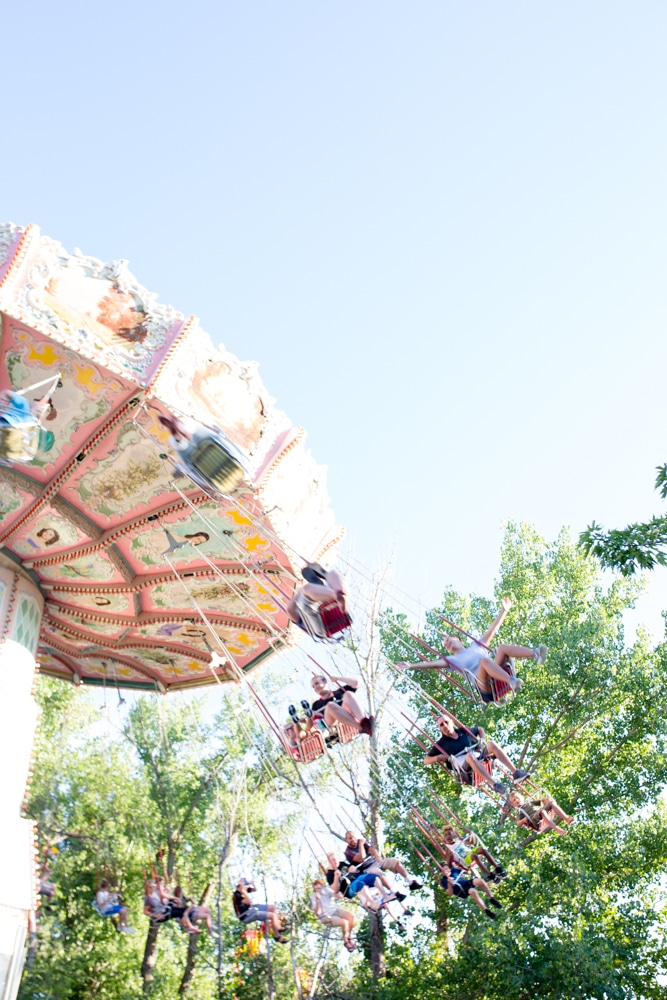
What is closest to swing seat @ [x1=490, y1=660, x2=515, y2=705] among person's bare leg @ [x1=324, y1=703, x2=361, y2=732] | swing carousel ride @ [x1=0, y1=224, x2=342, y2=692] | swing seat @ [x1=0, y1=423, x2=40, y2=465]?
person's bare leg @ [x1=324, y1=703, x2=361, y2=732]

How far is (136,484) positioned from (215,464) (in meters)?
1.61

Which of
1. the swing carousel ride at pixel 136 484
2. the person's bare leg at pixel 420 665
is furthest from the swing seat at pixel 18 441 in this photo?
the person's bare leg at pixel 420 665

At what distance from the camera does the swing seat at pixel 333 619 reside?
656 centimetres

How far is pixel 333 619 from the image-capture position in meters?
6.61

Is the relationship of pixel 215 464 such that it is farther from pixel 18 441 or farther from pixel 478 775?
pixel 478 775

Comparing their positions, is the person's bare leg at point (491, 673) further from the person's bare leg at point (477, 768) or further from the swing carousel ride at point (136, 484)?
→ the swing carousel ride at point (136, 484)

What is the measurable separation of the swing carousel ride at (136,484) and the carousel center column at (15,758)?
12 centimetres

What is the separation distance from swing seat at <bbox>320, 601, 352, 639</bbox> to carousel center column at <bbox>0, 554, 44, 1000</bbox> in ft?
11.4

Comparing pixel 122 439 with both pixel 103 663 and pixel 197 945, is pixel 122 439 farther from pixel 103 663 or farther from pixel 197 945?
pixel 197 945

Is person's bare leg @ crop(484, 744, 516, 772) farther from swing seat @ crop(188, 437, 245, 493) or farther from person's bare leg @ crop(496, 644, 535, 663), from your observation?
swing seat @ crop(188, 437, 245, 493)

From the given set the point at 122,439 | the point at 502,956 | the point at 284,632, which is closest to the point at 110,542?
the point at 122,439

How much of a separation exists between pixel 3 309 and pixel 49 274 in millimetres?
499

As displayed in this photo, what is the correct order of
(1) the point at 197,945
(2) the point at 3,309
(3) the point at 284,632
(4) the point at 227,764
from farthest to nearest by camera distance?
(4) the point at 227,764 → (1) the point at 197,945 → (3) the point at 284,632 → (2) the point at 3,309

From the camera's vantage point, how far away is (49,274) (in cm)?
666
